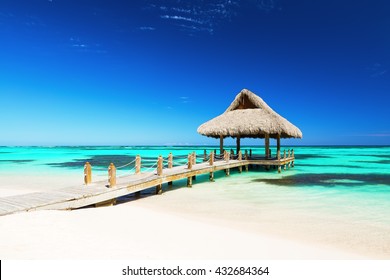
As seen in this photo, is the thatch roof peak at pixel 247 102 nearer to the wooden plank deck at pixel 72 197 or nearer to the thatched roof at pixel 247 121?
the thatched roof at pixel 247 121

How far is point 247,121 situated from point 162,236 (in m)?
12.8

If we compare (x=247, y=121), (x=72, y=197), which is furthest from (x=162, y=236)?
(x=247, y=121)

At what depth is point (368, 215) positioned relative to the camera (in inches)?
307

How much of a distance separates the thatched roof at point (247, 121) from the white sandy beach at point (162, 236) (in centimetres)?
960

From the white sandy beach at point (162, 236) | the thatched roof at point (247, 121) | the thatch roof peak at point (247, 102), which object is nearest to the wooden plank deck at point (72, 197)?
the white sandy beach at point (162, 236)

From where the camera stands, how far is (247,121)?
1734 centimetres

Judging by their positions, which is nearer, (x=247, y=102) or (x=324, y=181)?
(x=324, y=181)

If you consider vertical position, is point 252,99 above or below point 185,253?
above

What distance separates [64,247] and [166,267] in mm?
1802

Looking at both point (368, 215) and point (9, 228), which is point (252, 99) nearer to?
point (368, 215)

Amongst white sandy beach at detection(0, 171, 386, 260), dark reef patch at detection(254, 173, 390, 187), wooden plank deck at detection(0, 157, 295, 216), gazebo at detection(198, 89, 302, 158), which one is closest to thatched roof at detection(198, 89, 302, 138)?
gazebo at detection(198, 89, 302, 158)

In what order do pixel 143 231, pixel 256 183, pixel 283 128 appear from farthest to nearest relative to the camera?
pixel 283 128
pixel 256 183
pixel 143 231

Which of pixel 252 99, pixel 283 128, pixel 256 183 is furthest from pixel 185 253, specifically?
pixel 252 99

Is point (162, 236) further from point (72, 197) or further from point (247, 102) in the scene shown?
point (247, 102)
